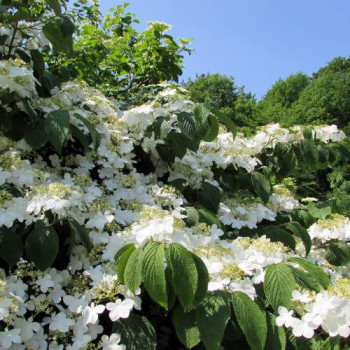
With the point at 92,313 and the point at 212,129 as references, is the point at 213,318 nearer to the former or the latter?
the point at 92,313

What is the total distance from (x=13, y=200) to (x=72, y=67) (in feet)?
6.49

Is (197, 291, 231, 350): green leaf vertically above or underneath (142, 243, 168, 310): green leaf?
underneath

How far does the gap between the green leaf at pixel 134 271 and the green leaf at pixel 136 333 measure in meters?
0.18

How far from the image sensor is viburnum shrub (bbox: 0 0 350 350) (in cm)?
115

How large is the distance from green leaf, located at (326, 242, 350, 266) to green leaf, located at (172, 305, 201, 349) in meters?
1.02

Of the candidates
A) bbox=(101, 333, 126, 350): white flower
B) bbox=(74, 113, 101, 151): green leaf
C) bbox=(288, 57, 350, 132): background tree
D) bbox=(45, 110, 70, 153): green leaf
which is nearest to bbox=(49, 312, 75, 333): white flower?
bbox=(101, 333, 126, 350): white flower

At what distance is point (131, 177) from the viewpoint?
1943 mm

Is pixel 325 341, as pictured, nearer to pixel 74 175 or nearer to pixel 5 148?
pixel 74 175

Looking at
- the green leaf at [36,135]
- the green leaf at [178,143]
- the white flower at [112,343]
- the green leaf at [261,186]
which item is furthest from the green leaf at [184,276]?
the green leaf at [261,186]

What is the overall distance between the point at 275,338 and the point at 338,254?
0.92 metres

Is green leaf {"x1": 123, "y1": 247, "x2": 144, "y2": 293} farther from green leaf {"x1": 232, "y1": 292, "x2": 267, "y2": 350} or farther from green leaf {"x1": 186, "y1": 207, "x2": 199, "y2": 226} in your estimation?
green leaf {"x1": 186, "y1": 207, "x2": 199, "y2": 226}

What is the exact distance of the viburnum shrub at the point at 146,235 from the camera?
1.15 m

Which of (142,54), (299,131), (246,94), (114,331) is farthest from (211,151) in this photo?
(246,94)

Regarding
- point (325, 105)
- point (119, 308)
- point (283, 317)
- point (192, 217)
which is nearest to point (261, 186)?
point (192, 217)
